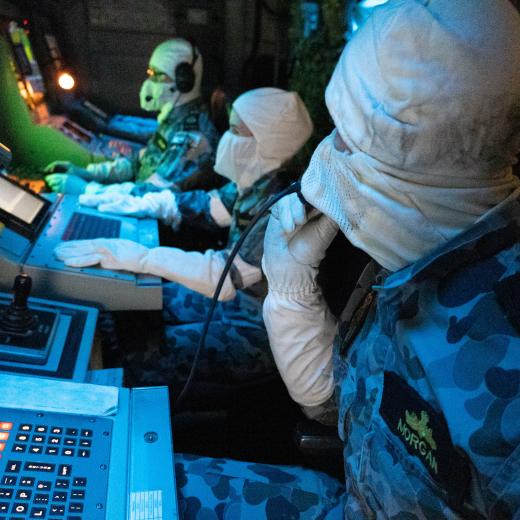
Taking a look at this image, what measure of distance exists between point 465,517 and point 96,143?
8.88 feet

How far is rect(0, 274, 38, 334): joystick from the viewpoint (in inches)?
45.7

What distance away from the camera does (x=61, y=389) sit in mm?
979

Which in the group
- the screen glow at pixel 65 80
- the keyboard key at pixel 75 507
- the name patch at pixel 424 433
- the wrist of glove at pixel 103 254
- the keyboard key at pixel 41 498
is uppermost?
the screen glow at pixel 65 80

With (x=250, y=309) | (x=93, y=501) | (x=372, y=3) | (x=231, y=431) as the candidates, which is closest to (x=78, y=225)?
(x=250, y=309)

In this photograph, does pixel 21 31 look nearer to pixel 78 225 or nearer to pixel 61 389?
pixel 78 225

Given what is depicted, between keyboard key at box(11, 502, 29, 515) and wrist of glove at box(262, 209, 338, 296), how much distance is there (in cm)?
73

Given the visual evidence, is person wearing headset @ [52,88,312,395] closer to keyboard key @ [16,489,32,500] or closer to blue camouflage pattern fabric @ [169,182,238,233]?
blue camouflage pattern fabric @ [169,182,238,233]

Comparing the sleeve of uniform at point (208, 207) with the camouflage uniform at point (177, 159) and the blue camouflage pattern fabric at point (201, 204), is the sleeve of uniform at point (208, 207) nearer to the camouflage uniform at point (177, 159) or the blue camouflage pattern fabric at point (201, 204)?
the blue camouflage pattern fabric at point (201, 204)

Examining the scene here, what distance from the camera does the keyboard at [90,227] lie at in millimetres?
1691

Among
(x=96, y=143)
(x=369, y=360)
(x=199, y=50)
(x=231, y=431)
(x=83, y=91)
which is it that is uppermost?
(x=199, y=50)

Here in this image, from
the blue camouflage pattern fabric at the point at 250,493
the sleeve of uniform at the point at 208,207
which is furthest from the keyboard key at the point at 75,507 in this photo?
the sleeve of uniform at the point at 208,207

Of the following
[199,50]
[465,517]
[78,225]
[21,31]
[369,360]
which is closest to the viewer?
[465,517]

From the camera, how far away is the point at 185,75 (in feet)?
8.84

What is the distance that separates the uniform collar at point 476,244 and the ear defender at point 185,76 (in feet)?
7.02
